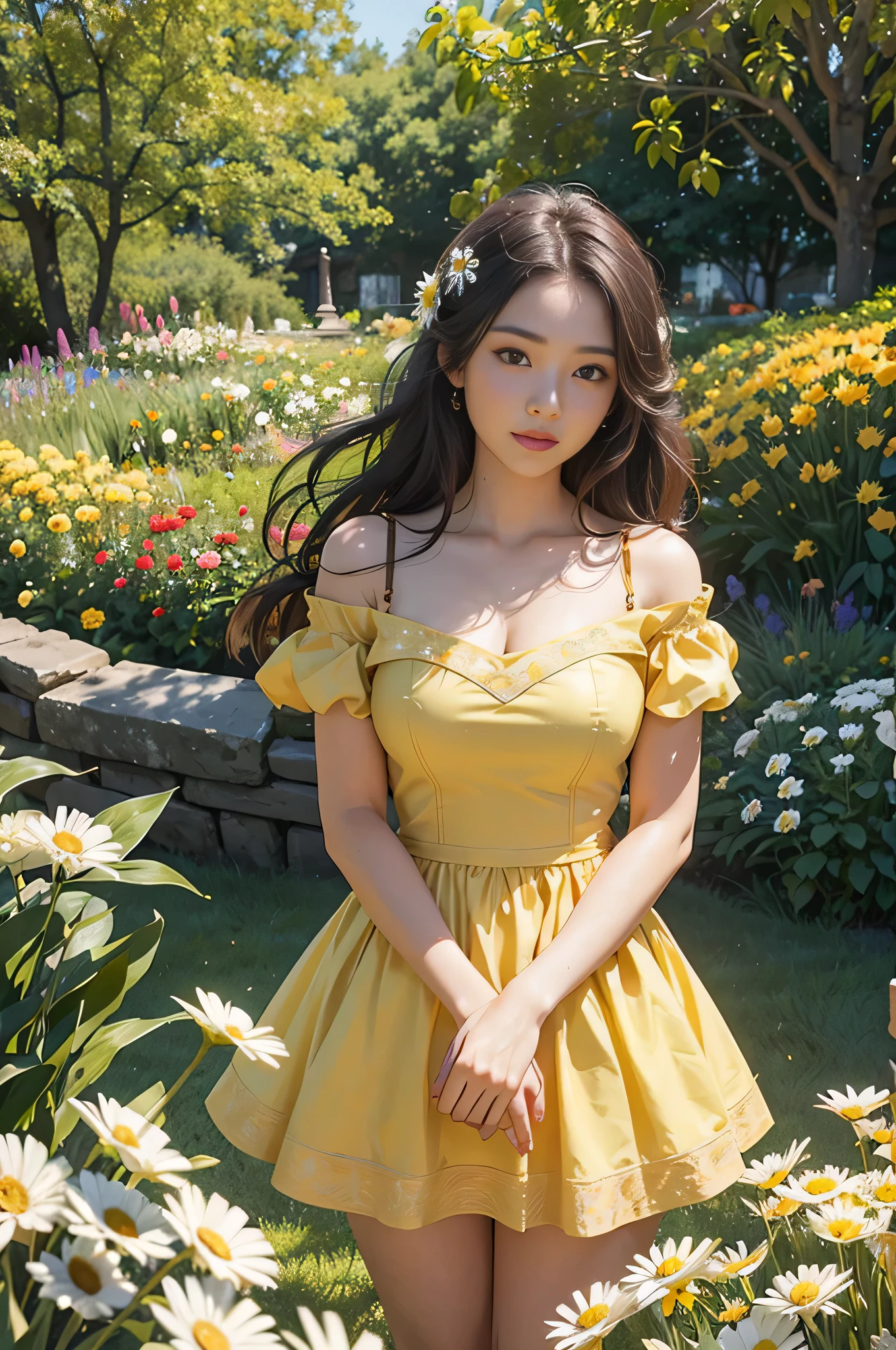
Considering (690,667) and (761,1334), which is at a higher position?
(690,667)

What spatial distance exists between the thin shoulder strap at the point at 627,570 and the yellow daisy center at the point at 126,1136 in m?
1.08

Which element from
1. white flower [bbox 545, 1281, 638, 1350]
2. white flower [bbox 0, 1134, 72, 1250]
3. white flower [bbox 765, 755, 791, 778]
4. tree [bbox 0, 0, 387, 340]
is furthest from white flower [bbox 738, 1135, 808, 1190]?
tree [bbox 0, 0, 387, 340]

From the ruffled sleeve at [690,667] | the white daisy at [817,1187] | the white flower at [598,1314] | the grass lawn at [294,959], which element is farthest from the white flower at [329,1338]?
the grass lawn at [294,959]

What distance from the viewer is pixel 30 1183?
67 cm

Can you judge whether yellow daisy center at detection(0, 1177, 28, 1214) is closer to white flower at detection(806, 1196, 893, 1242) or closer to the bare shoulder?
white flower at detection(806, 1196, 893, 1242)

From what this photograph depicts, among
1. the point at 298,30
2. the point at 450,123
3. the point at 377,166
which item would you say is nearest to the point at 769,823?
the point at 298,30

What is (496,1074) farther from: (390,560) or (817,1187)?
(390,560)

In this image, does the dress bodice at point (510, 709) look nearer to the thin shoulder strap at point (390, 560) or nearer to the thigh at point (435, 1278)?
the thin shoulder strap at point (390, 560)

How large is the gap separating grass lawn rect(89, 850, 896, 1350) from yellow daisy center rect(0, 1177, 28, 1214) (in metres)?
1.59

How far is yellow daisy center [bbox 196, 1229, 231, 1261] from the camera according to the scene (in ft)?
2.12

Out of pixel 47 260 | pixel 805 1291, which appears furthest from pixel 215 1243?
pixel 47 260

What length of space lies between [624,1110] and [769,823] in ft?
6.01

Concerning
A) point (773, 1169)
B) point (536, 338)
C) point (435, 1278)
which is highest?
point (536, 338)

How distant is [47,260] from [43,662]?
14540 millimetres
